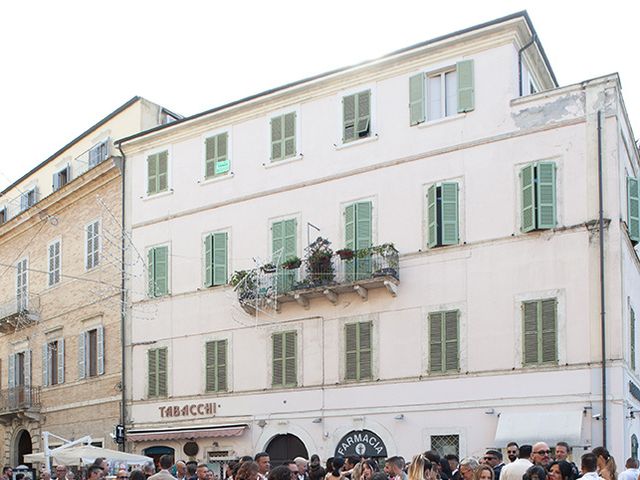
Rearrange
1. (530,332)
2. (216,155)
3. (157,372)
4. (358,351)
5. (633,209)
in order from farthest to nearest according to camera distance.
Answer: (157,372)
(216,155)
(358,351)
(633,209)
(530,332)

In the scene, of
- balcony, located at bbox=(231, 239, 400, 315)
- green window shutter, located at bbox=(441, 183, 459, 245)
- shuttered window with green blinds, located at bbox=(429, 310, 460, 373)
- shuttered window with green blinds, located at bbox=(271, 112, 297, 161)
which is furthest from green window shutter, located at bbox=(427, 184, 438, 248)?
shuttered window with green blinds, located at bbox=(271, 112, 297, 161)

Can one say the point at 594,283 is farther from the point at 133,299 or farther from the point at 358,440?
the point at 133,299

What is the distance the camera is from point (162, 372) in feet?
89.4

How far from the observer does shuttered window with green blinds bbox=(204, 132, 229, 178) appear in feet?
88.2

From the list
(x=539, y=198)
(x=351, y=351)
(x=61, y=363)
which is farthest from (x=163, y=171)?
(x=539, y=198)

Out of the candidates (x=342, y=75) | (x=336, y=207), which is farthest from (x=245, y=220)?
(x=342, y=75)

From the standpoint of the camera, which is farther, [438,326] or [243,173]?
[243,173]

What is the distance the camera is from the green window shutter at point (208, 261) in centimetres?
2639

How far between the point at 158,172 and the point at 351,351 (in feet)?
27.7

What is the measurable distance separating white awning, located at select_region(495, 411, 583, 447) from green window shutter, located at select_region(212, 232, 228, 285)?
851 centimetres

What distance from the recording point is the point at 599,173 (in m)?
20.7

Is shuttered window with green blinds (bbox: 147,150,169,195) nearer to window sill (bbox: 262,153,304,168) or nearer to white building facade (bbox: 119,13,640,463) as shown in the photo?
white building facade (bbox: 119,13,640,463)

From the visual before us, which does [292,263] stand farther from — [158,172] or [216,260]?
[158,172]

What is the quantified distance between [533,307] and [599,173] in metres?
3.02
